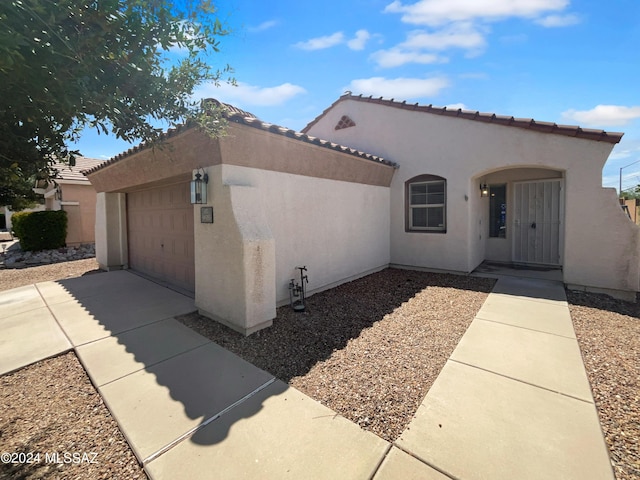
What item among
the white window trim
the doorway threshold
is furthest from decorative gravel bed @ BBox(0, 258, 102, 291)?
the doorway threshold

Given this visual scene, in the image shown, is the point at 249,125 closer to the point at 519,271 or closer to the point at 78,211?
the point at 519,271

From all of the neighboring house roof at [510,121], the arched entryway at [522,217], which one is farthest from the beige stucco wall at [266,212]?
the arched entryway at [522,217]

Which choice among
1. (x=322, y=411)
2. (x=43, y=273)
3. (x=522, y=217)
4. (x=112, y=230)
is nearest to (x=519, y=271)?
(x=522, y=217)

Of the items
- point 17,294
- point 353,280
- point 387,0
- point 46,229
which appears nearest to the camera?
point 387,0

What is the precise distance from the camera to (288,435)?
265 centimetres

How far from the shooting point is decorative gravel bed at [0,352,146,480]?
2363mm

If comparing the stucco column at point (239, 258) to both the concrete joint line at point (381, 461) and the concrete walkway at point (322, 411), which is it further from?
the concrete joint line at point (381, 461)

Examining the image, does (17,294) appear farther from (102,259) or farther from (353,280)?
(353,280)

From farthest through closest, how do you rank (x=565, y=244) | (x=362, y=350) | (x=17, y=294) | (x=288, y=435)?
(x=17, y=294) < (x=565, y=244) < (x=362, y=350) < (x=288, y=435)

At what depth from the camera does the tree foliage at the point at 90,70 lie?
6.84 feet

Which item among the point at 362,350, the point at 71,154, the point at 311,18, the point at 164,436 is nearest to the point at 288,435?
the point at 164,436

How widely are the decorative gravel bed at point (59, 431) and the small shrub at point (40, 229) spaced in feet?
45.7

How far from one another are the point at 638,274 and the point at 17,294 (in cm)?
1563

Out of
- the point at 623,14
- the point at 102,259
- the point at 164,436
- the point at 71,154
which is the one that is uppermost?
the point at 623,14
